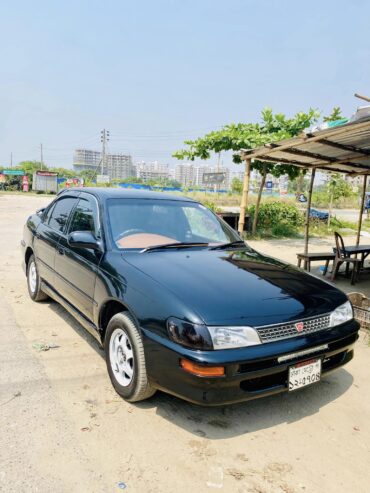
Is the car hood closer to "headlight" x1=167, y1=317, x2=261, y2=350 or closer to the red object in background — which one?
"headlight" x1=167, y1=317, x2=261, y2=350

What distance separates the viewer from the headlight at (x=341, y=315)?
9.28 ft

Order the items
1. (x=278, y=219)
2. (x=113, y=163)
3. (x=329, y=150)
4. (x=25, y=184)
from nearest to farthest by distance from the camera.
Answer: (x=329, y=150) → (x=278, y=219) → (x=25, y=184) → (x=113, y=163)

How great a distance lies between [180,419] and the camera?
2705 millimetres

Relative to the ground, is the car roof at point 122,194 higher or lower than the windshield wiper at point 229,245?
higher

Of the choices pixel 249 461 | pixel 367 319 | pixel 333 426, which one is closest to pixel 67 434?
pixel 249 461

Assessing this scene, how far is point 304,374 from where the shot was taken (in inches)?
Answer: 102

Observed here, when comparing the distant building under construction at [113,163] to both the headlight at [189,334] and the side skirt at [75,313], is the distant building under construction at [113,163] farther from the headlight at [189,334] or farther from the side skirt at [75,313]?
the headlight at [189,334]

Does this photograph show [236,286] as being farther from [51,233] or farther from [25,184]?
[25,184]

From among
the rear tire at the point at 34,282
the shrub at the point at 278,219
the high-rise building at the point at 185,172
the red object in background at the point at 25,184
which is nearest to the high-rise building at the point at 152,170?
the high-rise building at the point at 185,172

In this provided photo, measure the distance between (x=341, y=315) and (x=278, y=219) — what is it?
45.1 feet

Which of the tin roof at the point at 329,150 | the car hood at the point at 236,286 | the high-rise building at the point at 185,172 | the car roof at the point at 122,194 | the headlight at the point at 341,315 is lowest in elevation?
the headlight at the point at 341,315

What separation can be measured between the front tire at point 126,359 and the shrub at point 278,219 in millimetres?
12600

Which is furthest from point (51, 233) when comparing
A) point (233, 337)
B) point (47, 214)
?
point (233, 337)

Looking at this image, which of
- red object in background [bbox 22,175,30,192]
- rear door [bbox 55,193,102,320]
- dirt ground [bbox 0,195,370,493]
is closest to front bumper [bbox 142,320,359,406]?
dirt ground [bbox 0,195,370,493]
